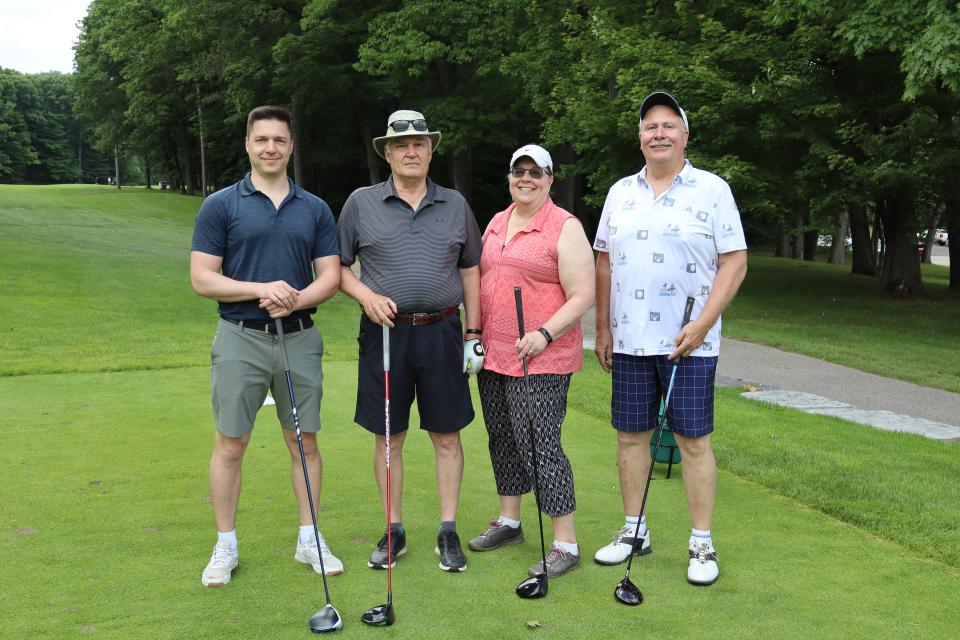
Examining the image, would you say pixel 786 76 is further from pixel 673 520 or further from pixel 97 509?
pixel 97 509

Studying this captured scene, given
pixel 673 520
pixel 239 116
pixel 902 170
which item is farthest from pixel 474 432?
pixel 239 116

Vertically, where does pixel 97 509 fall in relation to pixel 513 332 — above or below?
below

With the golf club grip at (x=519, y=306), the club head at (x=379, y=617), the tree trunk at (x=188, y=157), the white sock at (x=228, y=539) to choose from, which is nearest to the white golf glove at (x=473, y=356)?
the golf club grip at (x=519, y=306)

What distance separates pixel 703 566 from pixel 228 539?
187cm

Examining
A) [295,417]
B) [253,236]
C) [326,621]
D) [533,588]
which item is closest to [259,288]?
[253,236]

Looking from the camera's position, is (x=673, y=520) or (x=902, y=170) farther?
(x=902, y=170)

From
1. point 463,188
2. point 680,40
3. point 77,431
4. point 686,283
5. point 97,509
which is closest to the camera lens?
point 686,283

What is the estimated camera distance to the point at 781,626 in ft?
9.70

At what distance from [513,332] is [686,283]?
0.73 meters

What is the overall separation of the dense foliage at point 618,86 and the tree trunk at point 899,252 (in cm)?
4

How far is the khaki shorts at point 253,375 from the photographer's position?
11.3 feet

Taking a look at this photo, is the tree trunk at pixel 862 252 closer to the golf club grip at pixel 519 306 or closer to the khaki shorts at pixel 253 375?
the golf club grip at pixel 519 306

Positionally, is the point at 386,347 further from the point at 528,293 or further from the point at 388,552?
the point at 388,552

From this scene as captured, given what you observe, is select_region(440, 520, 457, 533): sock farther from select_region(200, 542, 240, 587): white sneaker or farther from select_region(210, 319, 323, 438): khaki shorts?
select_region(200, 542, 240, 587): white sneaker
